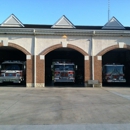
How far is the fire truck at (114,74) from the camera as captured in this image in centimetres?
2483

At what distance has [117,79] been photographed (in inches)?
976

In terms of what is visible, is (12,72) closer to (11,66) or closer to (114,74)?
(11,66)

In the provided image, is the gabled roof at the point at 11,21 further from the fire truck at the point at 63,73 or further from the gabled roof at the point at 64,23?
the fire truck at the point at 63,73

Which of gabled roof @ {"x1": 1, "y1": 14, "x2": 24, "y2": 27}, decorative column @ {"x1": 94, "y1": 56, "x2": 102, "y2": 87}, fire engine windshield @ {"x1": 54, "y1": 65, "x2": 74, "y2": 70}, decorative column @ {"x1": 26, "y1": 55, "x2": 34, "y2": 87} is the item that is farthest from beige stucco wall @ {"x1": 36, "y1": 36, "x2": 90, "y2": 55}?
gabled roof @ {"x1": 1, "y1": 14, "x2": 24, "y2": 27}

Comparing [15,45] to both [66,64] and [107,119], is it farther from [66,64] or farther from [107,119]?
[107,119]

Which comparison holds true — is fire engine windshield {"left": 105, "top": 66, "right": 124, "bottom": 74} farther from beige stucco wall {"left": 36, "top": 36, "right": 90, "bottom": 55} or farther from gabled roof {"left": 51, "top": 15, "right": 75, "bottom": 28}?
gabled roof {"left": 51, "top": 15, "right": 75, "bottom": 28}

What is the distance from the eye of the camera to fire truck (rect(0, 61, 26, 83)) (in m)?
22.9

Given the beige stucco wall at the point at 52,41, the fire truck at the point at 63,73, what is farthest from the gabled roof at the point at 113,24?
the beige stucco wall at the point at 52,41

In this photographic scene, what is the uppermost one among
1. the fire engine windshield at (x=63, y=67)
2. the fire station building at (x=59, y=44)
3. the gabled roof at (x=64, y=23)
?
the gabled roof at (x=64, y=23)

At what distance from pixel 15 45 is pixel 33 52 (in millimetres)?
1902

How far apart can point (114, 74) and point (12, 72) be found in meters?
11.2

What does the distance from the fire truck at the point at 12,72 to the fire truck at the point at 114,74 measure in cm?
934

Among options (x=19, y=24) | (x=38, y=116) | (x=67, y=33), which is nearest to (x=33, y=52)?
(x=67, y=33)

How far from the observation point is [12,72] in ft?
76.1
